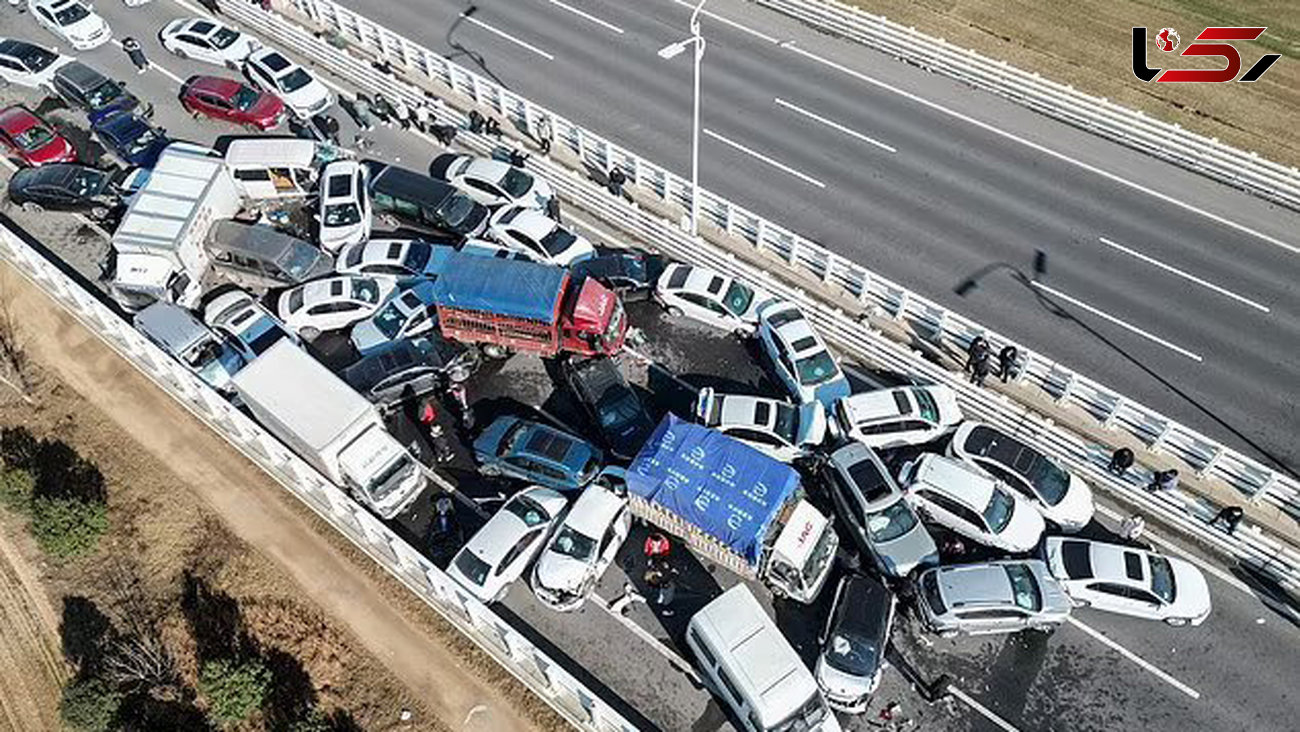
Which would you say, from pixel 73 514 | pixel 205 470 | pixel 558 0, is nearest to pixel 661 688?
pixel 205 470

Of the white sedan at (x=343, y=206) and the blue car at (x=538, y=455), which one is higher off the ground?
the white sedan at (x=343, y=206)

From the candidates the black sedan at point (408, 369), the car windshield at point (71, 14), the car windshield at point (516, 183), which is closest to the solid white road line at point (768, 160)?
the car windshield at point (516, 183)

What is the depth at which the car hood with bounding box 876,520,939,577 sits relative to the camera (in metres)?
26.5

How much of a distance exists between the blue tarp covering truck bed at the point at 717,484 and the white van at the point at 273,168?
19163 millimetres

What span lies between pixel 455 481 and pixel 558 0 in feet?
91.0

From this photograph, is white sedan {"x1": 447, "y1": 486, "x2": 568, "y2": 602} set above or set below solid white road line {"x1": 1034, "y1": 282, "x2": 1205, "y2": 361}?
below

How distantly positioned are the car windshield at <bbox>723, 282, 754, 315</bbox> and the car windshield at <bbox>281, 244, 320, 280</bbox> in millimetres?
14833

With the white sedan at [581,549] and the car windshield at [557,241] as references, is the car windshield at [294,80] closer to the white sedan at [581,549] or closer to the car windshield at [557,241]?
the car windshield at [557,241]

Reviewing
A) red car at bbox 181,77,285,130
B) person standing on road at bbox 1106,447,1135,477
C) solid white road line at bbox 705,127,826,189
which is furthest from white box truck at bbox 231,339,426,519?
person standing on road at bbox 1106,447,1135,477

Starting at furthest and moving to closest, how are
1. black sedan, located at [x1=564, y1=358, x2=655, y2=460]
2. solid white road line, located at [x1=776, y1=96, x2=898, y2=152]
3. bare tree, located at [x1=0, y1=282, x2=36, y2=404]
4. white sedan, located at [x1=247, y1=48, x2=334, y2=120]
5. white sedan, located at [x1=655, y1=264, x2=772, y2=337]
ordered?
white sedan, located at [x1=247, y1=48, x2=334, y2=120] < solid white road line, located at [x1=776, y1=96, x2=898, y2=152] < bare tree, located at [x1=0, y1=282, x2=36, y2=404] < white sedan, located at [x1=655, y1=264, x2=772, y2=337] < black sedan, located at [x1=564, y1=358, x2=655, y2=460]

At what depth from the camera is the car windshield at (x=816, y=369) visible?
30.5 metres

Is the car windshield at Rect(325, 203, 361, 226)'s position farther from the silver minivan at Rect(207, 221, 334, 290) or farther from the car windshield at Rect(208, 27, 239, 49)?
the car windshield at Rect(208, 27, 239, 49)

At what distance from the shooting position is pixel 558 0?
4738cm

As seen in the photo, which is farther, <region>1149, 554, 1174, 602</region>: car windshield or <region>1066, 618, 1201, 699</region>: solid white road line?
<region>1149, 554, 1174, 602</region>: car windshield
